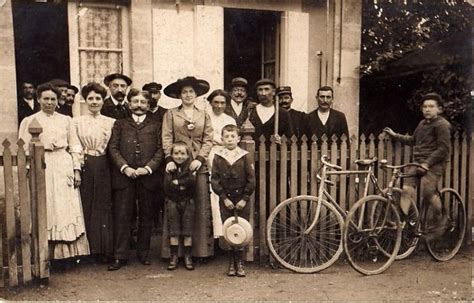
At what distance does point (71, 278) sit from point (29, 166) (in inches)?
48.8

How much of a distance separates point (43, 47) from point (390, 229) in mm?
7865

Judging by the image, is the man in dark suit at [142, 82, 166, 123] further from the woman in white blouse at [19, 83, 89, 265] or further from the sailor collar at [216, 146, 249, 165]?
the sailor collar at [216, 146, 249, 165]

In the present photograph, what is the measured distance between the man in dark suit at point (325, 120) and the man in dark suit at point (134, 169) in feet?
6.83

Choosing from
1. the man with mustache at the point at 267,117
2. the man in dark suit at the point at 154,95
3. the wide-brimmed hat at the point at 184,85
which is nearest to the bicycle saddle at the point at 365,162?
the man with mustache at the point at 267,117

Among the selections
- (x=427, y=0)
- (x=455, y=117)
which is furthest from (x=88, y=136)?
(x=427, y=0)

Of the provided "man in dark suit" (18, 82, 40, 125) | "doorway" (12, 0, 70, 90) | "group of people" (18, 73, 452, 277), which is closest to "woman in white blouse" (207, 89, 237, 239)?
"group of people" (18, 73, 452, 277)

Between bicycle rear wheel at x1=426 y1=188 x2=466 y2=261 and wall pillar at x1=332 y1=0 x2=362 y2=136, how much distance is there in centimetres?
263

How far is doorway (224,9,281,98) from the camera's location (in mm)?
8586

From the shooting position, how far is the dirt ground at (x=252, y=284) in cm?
462

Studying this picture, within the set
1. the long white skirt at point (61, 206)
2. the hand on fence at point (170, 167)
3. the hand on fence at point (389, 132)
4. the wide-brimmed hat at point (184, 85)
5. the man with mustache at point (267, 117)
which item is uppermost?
the wide-brimmed hat at point (184, 85)

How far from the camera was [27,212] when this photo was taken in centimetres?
470

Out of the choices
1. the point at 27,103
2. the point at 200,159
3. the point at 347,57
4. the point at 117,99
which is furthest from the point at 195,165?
the point at 347,57

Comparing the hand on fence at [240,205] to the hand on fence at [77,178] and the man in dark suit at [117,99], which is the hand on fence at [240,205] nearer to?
the hand on fence at [77,178]

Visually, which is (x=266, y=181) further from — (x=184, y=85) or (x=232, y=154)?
(x=184, y=85)
